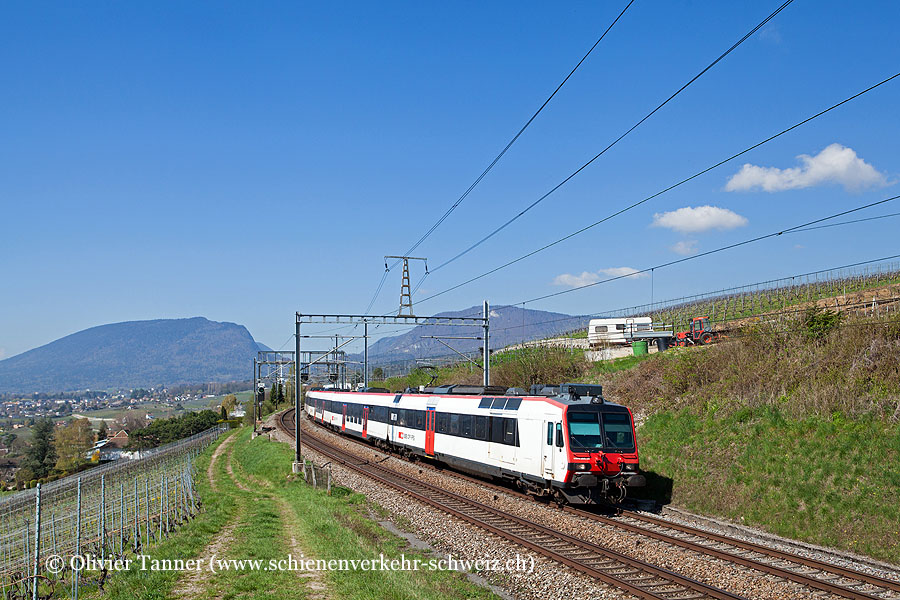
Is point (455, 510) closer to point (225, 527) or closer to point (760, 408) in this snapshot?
point (225, 527)

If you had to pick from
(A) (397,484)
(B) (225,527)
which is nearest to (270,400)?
(A) (397,484)

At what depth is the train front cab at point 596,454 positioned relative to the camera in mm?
18344

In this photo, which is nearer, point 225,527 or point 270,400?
point 225,527

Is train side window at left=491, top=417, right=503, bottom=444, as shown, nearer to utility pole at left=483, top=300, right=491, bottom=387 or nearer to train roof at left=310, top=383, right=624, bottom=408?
train roof at left=310, top=383, right=624, bottom=408

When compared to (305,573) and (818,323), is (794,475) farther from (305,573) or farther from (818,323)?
(305,573)

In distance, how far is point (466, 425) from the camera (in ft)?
84.3

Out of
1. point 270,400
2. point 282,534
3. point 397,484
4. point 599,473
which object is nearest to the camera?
point 282,534

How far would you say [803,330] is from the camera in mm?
22203

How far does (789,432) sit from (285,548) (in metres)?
13.4

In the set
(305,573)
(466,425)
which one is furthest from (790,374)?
(305,573)

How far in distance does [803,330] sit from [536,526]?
12161mm

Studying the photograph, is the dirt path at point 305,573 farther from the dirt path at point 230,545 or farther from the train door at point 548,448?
the train door at point 548,448

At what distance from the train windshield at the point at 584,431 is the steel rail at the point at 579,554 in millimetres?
2749

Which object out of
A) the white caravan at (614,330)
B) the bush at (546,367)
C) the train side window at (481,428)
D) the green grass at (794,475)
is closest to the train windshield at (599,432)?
the green grass at (794,475)
